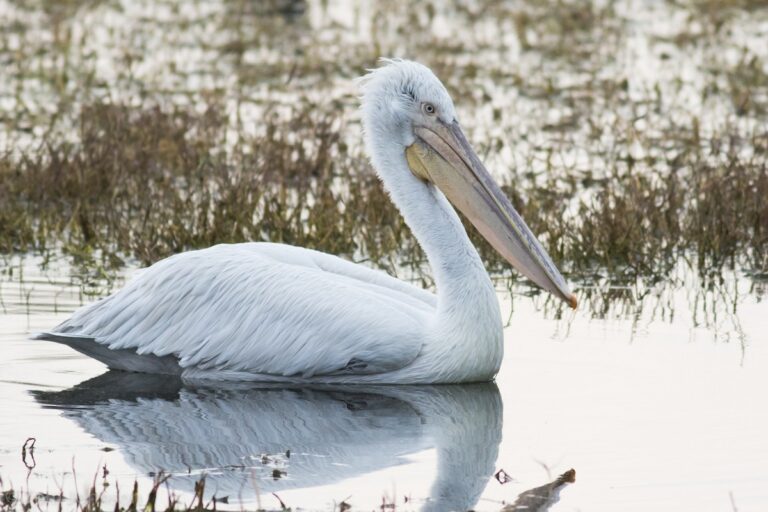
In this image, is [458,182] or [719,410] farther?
[458,182]

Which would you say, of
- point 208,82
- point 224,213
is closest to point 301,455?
point 224,213

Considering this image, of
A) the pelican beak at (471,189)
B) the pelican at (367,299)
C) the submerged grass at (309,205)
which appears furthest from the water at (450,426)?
the submerged grass at (309,205)

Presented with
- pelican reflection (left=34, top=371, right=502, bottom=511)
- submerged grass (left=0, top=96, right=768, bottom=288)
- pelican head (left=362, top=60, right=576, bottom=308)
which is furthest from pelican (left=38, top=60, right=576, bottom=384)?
submerged grass (left=0, top=96, right=768, bottom=288)

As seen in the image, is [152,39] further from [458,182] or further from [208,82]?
[458,182]

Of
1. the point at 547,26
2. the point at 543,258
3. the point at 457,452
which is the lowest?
the point at 457,452

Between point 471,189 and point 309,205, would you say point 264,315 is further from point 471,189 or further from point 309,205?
point 309,205

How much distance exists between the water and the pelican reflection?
10mm

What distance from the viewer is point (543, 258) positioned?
262 inches

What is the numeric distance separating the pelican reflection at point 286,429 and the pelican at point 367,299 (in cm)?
11

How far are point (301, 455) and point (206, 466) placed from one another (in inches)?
13.3

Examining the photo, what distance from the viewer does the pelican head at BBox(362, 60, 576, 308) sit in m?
Answer: 6.75

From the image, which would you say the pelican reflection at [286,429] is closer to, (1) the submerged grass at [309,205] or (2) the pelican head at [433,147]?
(2) the pelican head at [433,147]

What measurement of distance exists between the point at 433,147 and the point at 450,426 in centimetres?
142

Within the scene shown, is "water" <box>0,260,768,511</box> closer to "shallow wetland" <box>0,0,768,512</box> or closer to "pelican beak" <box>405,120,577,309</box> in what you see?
"shallow wetland" <box>0,0,768,512</box>
